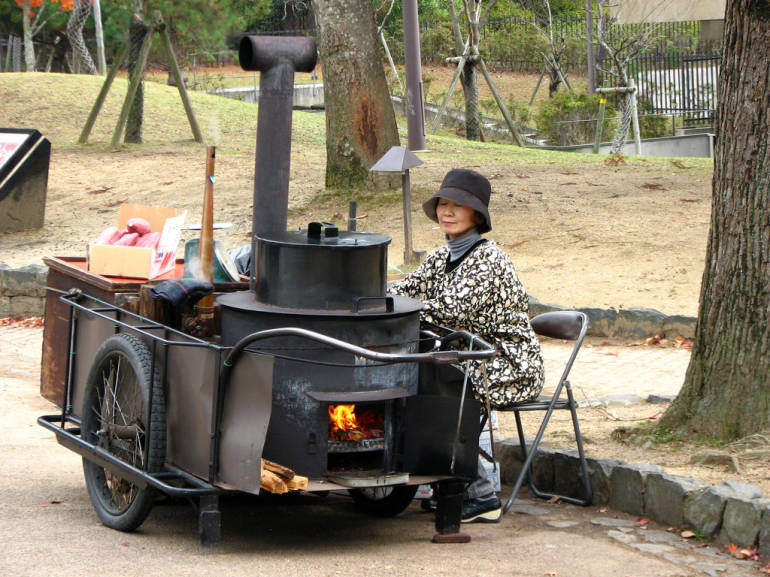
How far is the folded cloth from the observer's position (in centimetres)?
485

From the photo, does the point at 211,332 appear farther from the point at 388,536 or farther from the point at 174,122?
the point at 174,122

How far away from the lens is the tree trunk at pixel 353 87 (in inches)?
500

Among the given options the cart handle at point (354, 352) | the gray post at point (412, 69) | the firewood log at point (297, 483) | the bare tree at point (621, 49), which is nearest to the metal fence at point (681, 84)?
the bare tree at point (621, 49)

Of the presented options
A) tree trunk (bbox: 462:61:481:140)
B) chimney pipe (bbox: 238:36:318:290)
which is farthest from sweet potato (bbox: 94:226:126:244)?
tree trunk (bbox: 462:61:481:140)

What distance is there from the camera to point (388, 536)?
16.1 ft

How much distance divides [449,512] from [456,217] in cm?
142

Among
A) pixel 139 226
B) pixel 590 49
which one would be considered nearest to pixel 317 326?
pixel 139 226

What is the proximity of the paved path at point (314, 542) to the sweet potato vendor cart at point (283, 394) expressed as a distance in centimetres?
19

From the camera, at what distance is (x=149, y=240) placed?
5508 millimetres

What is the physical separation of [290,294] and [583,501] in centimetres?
194

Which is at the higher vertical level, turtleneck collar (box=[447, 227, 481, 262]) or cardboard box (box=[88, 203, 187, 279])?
turtleneck collar (box=[447, 227, 481, 262])

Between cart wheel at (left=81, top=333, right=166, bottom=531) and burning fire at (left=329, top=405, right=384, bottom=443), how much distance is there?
727 millimetres

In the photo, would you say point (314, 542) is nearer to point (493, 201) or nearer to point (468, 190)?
point (468, 190)

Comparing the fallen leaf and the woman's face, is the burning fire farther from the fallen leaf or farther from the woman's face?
the fallen leaf
